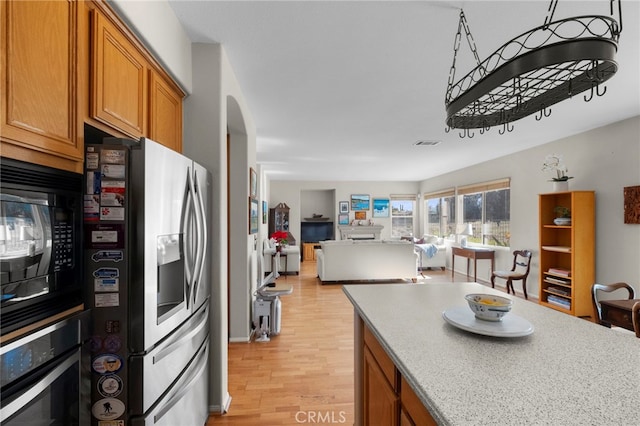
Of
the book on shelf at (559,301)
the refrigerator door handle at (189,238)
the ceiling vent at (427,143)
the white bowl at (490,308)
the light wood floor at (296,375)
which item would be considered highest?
the ceiling vent at (427,143)

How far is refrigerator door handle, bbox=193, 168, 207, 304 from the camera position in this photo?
164cm

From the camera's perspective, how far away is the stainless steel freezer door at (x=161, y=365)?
1.22 metres

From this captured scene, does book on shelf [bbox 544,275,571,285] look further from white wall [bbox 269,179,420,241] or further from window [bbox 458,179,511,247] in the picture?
white wall [bbox 269,179,420,241]

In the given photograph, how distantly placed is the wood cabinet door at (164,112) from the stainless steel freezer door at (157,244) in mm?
303

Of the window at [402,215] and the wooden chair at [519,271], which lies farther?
the window at [402,215]

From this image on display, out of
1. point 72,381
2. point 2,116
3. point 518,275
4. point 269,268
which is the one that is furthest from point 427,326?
point 269,268

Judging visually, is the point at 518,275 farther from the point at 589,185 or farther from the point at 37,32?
the point at 37,32

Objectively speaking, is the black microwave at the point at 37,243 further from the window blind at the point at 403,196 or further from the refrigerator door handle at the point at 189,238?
the window blind at the point at 403,196

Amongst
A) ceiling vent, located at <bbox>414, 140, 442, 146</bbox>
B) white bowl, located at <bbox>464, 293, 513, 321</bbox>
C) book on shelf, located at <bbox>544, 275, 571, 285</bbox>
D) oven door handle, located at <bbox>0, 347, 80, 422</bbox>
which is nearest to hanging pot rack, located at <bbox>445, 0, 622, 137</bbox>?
white bowl, located at <bbox>464, 293, 513, 321</bbox>

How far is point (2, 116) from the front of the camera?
0.80 m

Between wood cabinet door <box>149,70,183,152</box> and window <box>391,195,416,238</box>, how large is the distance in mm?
8340

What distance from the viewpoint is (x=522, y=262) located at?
5137mm

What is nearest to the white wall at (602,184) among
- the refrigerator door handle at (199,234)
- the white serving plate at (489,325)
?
the white serving plate at (489,325)

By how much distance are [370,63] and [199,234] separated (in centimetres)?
179
